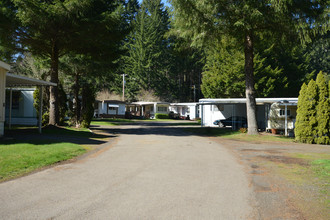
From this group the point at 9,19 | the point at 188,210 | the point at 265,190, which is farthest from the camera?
the point at 9,19

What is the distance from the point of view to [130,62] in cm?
5744

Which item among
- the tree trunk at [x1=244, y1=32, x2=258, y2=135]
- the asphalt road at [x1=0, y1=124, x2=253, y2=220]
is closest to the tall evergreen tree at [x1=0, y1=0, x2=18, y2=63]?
the asphalt road at [x1=0, y1=124, x2=253, y2=220]

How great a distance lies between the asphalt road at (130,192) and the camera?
398cm

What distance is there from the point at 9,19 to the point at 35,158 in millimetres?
9945

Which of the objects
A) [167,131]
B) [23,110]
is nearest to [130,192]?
[167,131]

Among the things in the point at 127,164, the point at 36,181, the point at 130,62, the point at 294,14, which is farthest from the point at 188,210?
the point at 130,62

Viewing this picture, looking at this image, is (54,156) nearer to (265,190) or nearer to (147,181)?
(147,181)

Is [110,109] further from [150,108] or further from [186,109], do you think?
[186,109]

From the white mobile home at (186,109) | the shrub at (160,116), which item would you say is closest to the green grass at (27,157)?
the white mobile home at (186,109)

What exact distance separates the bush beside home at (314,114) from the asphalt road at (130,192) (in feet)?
27.6

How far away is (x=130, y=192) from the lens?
501 cm

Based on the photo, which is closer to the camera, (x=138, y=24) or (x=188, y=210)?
(x=188, y=210)

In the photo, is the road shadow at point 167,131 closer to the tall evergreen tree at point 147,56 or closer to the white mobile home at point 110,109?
the white mobile home at point 110,109

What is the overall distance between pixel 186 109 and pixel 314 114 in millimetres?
30675
